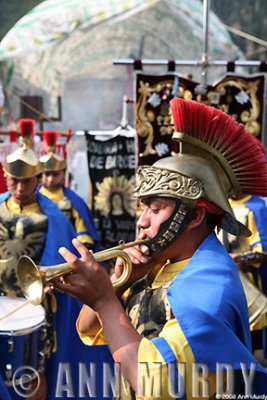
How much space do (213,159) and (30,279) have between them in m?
0.93

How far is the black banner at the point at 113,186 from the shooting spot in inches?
286

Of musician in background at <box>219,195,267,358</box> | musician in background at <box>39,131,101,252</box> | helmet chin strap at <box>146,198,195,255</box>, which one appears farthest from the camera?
musician in background at <box>39,131,101,252</box>

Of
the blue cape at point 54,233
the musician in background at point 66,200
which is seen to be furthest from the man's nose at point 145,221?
the musician in background at point 66,200

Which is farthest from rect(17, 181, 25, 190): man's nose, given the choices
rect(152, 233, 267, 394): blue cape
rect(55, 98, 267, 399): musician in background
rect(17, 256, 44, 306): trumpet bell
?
rect(152, 233, 267, 394): blue cape

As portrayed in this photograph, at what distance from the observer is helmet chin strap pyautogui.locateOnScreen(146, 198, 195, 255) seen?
2246mm

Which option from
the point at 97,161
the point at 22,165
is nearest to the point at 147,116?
the point at 22,165

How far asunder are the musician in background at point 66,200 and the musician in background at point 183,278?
4.02 metres

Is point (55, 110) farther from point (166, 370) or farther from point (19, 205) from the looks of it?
point (166, 370)

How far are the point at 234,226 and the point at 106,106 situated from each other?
2152 cm

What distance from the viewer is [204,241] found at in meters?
2.30

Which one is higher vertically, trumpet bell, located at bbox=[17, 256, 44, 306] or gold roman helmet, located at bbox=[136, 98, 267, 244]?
gold roman helmet, located at bbox=[136, 98, 267, 244]

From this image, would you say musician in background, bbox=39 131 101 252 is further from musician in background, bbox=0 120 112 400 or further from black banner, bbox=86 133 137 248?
musician in background, bbox=0 120 112 400

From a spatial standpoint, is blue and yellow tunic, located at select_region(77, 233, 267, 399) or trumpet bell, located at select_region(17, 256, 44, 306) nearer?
blue and yellow tunic, located at select_region(77, 233, 267, 399)

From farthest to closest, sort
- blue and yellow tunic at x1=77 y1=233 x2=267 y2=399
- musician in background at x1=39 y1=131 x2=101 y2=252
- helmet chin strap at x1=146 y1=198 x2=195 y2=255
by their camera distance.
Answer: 1. musician in background at x1=39 y1=131 x2=101 y2=252
2. helmet chin strap at x1=146 y1=198 x2=195 y2=255
3. blue and yellow tunic at x1=77 y1=233 x2=267 y2=399
